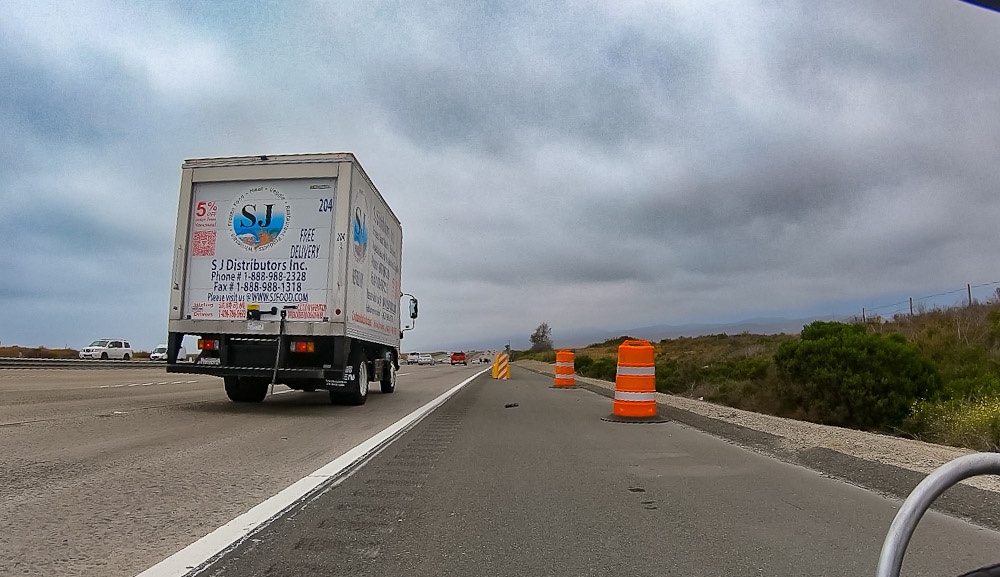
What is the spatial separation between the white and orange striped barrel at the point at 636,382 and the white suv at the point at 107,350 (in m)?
47.1

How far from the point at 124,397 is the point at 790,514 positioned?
15.0 m

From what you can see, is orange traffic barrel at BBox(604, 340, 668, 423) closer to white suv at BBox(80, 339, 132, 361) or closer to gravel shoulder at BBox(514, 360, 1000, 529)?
gravel shoulder at BBox(514, 360, 1000, 529)

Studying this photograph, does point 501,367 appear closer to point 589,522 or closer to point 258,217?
point 258,217

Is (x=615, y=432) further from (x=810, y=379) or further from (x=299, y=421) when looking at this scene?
(x=810, y=379)

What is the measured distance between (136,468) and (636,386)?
8.30m

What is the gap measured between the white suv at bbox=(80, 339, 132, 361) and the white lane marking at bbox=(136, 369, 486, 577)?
47.9m

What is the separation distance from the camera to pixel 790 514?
5.86 m

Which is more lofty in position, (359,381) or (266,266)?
(266,266)

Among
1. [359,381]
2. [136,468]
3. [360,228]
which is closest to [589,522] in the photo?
[136,468]

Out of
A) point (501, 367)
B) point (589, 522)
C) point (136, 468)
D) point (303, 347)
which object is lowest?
point (589, 522)

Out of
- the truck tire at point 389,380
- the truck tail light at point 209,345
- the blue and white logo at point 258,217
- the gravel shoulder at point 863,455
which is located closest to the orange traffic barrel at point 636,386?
the gravel shoulder at point 863,455

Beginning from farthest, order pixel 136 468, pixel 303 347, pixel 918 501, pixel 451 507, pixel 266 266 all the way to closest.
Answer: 1. pixel 266 266
2. pixel 303 347
3. pixel 136 468
4. pixel 451 507
5. pixel 918 501

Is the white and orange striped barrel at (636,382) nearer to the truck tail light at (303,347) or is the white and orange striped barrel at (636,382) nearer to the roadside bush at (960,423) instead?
the roadside bush at (960,423)

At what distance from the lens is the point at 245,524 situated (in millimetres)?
5148
